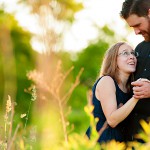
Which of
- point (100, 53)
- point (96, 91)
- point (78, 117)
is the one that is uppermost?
point (100, 53)

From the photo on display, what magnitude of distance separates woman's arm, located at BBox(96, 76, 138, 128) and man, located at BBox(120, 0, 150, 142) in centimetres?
12

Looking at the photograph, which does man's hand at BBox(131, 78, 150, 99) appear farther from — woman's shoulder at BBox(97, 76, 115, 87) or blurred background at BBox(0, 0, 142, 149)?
blurred background at BBox(0, 0, 142, 149)

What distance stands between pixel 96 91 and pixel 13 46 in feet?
79.7

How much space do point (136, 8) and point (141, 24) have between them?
0.68ft

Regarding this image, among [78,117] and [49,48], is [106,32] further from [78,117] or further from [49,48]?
[49,48]

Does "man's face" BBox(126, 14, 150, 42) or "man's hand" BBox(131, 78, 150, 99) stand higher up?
"man's face" BBox(126, 14, 150, 42)

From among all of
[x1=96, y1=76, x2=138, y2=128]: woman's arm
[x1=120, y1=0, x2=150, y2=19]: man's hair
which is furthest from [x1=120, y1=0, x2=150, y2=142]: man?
[x1=96, y1=76, x2=138, y2=128]: woman's arm

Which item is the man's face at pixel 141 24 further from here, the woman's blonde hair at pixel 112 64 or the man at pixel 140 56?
the woman's blonde hair at pixel 112 64

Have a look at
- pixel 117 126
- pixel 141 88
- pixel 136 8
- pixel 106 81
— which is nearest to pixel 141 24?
pixel 136 8

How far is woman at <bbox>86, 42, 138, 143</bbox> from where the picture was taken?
5000 millimetres

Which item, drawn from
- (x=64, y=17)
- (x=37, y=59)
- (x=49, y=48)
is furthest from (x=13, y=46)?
(x=49, y=48)

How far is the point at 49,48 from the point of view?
21891 mm

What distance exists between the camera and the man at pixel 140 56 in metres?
4.74

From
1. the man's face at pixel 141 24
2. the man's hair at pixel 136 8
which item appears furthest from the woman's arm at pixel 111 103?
the man's hair at pixel 136 8
